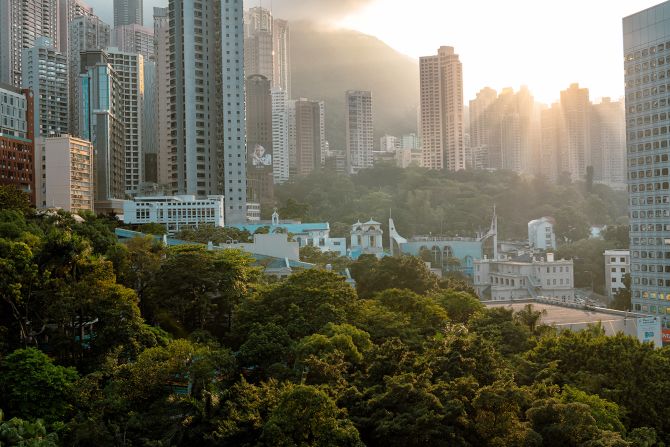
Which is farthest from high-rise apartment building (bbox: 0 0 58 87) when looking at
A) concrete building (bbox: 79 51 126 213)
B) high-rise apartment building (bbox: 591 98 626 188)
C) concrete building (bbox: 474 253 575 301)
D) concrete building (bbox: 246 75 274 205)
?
high-rise apartment building (bbox: 591 98 626 188)

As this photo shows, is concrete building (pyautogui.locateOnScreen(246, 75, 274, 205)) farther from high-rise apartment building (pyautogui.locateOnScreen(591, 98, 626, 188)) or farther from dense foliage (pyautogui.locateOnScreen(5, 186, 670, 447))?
dense foliage (pyautogui.locateOnScreen(5, 186, 670, 447))

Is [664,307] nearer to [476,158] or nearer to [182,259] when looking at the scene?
[182,259]

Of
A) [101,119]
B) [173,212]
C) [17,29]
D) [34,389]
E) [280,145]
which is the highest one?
[17,29]

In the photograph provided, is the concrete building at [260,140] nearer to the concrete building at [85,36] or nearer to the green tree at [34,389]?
the concrete building at [85,36]

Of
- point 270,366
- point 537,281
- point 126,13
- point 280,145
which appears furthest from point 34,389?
point 126,13

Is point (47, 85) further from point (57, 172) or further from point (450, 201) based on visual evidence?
point (450, 201)

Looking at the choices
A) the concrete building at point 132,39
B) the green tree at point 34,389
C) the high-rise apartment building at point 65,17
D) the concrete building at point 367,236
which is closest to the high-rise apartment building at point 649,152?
the concrete building at point 367,236
